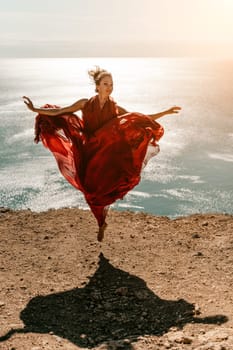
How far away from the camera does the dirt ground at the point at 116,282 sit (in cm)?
642

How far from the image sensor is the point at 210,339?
19.2 ft

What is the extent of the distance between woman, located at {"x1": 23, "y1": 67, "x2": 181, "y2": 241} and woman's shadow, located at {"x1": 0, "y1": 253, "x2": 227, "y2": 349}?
5.07 ft

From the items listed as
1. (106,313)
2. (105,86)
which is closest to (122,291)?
(106,313)

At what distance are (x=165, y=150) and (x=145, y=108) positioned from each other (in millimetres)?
37080

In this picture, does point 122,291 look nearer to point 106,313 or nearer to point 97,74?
point 106,313

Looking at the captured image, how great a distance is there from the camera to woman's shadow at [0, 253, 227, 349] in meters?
6.66

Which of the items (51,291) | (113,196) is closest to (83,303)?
(51,291)

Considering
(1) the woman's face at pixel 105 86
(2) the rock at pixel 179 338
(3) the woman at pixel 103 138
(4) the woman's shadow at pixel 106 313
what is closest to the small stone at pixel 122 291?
(4) the woman's shadow at pixel 106 313

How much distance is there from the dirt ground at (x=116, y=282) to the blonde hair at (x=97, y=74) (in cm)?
327

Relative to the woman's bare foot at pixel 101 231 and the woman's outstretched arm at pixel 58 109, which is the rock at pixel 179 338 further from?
the woman's outstretched arm at pixel 58 109

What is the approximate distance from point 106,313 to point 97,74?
148 inches

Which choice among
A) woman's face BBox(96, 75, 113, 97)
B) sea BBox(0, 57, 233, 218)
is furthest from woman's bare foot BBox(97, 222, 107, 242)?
sea BBox(0, 57, 233, 218)

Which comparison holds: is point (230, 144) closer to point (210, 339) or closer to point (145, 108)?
point (145, 108)

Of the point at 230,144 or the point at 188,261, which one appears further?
the point at 230,144
